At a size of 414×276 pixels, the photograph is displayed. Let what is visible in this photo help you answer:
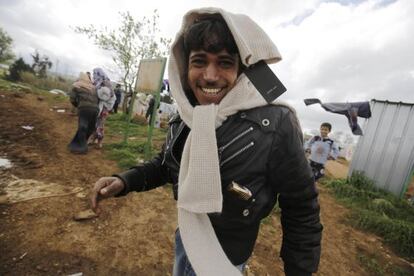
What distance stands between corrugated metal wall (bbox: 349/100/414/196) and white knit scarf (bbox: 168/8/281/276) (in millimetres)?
8095

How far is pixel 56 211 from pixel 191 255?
9.07 feet

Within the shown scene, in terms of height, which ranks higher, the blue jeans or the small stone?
the blue jeans

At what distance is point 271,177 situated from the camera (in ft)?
3.20

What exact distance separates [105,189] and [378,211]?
6388 mm

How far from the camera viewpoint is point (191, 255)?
94 cm

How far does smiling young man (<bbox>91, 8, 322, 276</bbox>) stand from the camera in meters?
0.93

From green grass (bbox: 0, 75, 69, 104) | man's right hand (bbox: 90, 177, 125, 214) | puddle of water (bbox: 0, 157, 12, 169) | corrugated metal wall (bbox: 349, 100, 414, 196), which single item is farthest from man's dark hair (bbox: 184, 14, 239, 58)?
green grass (bbox: 0, 75, 69, 104)

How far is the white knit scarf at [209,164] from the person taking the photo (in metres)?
0.91

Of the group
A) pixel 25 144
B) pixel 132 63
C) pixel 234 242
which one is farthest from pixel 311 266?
pixel 132 63

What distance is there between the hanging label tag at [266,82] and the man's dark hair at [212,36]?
153 millimetres

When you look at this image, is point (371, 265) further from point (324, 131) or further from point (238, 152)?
point (238, 152)

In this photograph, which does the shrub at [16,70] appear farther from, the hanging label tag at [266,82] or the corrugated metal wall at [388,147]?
the hanging label tag at [266,82]

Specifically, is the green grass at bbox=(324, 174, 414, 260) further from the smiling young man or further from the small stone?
the small stone

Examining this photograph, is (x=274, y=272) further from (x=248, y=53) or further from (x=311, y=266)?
(x=248, y=53)
